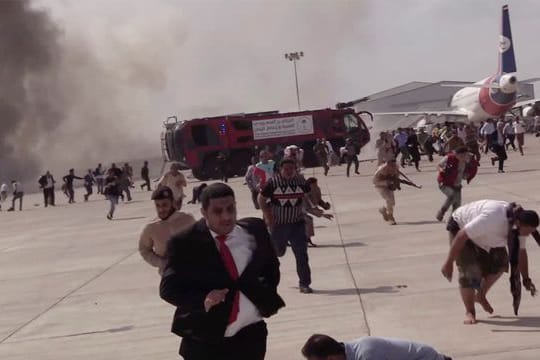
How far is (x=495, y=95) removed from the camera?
52281 mm

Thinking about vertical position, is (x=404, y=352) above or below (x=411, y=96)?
below

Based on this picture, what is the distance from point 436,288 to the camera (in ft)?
29.9

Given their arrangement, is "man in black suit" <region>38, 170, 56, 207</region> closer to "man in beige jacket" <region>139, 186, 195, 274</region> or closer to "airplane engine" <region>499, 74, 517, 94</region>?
"man in beige jacket" <region>139, 186, 195, 274</region>

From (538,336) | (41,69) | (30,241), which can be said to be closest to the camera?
(538,336)

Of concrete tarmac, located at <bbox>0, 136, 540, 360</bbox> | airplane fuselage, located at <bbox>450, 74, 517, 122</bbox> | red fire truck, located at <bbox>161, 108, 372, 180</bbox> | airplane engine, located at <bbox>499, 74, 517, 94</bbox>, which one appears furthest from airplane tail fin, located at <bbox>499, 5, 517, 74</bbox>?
concrete tarmac, located at <bbox>0, 136, 540, 360</bbox>

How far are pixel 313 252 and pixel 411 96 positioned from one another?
109m

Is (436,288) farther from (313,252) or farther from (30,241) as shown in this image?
(30,241)

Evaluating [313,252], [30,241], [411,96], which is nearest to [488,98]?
[30,241]

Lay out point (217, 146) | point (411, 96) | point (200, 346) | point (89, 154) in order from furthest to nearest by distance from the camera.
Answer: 1. point (411, 96)
2. point (89, 154)
3. point (217, 146)
4. point (200, 346)

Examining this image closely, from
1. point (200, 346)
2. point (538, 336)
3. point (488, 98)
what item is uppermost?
point (488, 98)

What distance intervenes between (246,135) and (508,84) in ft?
A: 54.2

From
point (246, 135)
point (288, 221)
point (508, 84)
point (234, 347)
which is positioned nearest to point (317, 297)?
point (288, 221)

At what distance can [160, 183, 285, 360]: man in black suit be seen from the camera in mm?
4156

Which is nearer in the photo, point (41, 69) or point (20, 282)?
point (20, 282)
